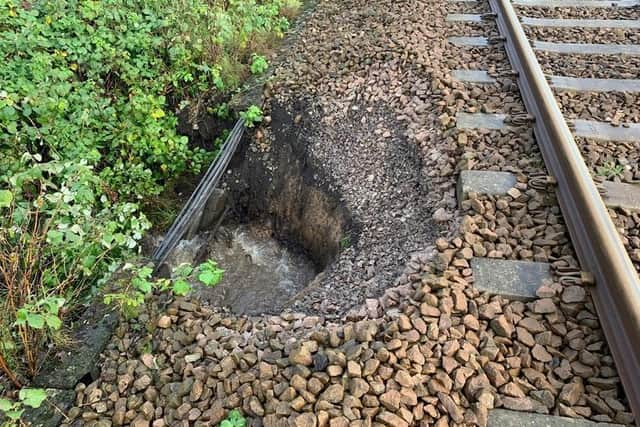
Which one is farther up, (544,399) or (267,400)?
(267,400)

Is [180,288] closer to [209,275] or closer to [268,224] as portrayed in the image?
[209,275]

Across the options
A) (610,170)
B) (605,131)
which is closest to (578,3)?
(605,131)

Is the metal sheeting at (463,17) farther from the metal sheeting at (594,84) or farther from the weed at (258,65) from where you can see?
the weed at (258,65)

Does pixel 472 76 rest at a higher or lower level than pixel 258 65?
lower

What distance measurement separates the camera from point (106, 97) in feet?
14.3

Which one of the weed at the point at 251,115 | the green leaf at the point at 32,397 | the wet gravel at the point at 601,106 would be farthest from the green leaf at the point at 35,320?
the wet gravel at the point at 601,106

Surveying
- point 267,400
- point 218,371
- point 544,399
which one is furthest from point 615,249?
point 218,371

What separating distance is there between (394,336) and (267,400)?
2.06 feet

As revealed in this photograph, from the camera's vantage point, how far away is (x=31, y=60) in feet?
12.8

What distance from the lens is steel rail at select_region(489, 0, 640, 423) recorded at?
189 centimetres

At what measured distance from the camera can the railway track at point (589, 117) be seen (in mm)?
2092

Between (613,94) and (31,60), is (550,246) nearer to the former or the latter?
(613,94)

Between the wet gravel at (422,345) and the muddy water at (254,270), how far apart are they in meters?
1.18

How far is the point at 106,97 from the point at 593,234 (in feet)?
13.7
